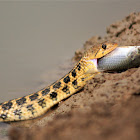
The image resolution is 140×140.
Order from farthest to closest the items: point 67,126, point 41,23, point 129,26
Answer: point 41,23
point 129,26
point 67,126

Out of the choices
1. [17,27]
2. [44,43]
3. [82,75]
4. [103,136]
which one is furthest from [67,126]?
[17,27]

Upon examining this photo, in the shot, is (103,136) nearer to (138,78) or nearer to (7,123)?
(138,78)

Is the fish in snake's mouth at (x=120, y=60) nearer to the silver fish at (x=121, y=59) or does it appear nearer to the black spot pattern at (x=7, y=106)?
the silver fish at (x=121, y=59)

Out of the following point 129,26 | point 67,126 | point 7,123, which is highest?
point 129,26

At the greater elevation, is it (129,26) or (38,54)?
(129,26)

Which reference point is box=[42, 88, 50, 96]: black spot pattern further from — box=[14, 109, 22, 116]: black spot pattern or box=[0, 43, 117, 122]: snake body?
box=[14, 109, 22, 116]: black spot pattern

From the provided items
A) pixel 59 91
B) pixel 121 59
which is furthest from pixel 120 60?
pixel 59 91

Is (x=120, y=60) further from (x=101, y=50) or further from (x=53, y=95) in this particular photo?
(x=53, y=95)
